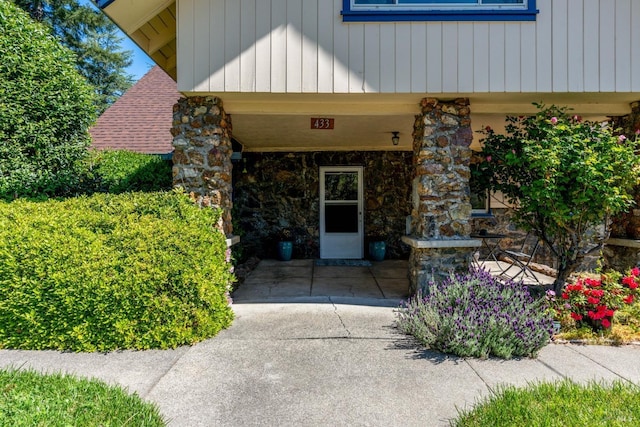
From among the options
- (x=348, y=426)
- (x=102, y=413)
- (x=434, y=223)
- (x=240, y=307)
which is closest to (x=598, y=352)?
(x=434, y=223)

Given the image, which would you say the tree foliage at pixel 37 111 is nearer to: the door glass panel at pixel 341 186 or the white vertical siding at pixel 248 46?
the white vertical siding at pixel 248 46

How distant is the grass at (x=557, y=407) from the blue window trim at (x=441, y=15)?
387 centimetres

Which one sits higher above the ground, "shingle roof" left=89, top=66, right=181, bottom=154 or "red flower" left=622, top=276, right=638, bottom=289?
"shingle roof" left=89, top=66, right=181, bottom=154

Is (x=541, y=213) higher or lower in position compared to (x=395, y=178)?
lower

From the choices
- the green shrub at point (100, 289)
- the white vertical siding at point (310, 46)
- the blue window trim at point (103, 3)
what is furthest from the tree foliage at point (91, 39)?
the green shrub at point (100, 289)

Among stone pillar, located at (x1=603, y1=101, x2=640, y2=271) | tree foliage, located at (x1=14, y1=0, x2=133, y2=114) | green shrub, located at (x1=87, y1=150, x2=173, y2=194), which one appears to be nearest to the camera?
stone pillar, located at (x1=603, y1=101, x2=640, y2=271)

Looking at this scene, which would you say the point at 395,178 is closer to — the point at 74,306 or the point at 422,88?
the point at 422,88

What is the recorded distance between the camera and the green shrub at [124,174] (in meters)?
5.75

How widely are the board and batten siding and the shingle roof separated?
5.09 meters

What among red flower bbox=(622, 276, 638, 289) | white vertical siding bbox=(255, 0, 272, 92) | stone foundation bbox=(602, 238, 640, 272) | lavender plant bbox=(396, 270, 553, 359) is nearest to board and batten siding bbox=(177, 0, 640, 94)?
white vertical siding bbox=(255, 0, 272, 92)

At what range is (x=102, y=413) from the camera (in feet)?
6.95

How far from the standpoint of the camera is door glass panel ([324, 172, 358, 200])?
8523mm

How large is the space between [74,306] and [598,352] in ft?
15.7

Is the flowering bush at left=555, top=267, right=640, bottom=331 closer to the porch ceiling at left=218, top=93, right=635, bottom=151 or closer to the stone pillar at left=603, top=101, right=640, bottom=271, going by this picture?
the stone pillar at left=603, top=101, right=640, bottom=271
